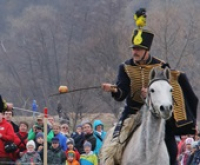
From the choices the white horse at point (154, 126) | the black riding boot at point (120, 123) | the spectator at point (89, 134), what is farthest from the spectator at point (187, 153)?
the white horse at point (154, 126)

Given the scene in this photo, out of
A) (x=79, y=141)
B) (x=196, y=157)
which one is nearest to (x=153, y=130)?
(x=196, y=157)

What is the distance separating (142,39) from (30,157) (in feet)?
20.0

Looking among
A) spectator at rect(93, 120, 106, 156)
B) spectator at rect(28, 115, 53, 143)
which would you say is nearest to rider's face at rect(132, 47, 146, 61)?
spectator at rect(28, 115, 53, 143)

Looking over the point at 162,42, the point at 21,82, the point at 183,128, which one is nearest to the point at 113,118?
the point at 162,42

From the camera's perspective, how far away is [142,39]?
1259 cm

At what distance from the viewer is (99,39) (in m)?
49.8

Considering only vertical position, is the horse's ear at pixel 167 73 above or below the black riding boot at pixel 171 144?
above

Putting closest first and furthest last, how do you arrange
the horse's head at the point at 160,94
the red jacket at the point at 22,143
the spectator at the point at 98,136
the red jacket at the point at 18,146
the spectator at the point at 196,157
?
the horse's head at the point at 160,94
the red jacket at the point at 18,146
the red jacket at the point at 22,143
the spectator at the point at 196,157
the spectator at the point at 98,136

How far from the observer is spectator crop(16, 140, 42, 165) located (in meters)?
17.9

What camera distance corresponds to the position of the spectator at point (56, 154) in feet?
60.4

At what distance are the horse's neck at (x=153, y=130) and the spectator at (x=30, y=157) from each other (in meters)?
6.33

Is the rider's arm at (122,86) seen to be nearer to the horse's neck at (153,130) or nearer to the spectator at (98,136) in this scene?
the horse's neck at (153,130)

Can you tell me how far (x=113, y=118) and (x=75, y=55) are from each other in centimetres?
978

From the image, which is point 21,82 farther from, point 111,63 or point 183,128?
point 183,128
